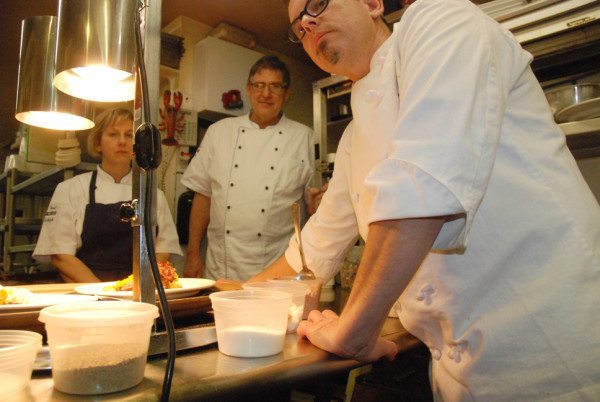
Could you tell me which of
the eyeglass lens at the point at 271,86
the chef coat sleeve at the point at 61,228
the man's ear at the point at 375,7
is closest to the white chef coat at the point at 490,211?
the man's ear at the point at 375,7

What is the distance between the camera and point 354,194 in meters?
1.16

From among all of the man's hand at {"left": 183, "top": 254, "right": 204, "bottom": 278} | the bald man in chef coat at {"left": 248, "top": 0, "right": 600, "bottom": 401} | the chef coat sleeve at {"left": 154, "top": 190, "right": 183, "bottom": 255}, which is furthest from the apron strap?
the bald man in chef coat at {"left": 248, "top": 0, "right": 600, "bottom": 401}

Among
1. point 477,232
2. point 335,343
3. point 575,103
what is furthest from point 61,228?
point 575,103

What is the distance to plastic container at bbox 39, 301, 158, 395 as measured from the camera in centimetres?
52

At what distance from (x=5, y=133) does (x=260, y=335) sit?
797 centimetres

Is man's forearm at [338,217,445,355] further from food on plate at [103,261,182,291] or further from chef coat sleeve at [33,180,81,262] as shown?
chef coat sleeve at [33,180,81,262]

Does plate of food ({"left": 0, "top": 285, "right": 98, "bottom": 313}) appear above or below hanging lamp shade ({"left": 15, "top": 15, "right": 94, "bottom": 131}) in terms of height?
below

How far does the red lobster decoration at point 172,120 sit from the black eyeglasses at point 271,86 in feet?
3.44

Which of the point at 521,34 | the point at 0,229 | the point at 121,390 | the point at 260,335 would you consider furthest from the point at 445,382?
the point at 0,229

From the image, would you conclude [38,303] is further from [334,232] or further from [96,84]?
[334,232]

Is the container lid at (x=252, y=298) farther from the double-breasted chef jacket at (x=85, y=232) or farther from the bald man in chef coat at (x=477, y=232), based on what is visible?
the double-breasted chef jacket at (x=85, y=232)

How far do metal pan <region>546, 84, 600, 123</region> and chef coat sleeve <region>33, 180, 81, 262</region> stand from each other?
245 centimetres

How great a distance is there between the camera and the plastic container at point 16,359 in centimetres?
49

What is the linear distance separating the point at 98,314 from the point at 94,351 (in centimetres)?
8
